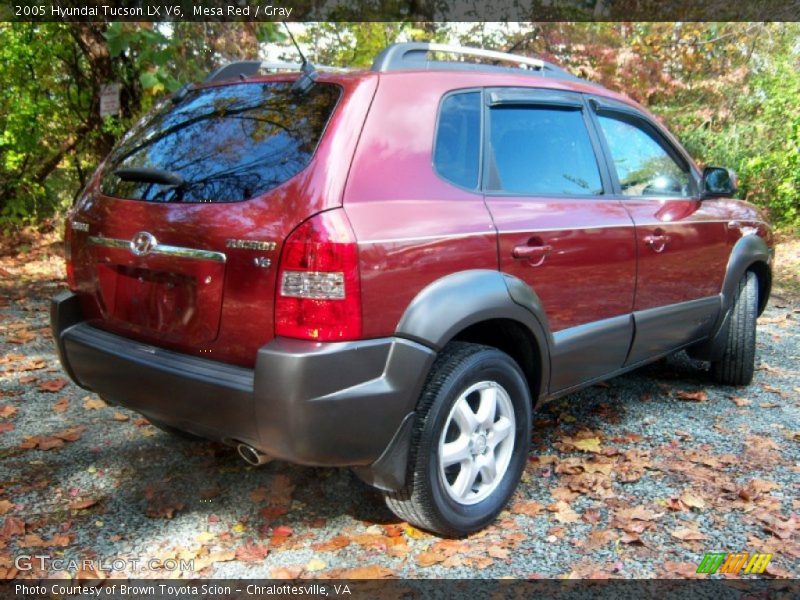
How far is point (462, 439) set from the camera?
2.72 m

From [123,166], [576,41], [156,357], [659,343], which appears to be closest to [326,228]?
[156,357]

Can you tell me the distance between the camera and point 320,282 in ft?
7.32

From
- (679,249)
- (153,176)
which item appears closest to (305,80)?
(153,176)

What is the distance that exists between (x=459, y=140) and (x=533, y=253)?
1.81ft

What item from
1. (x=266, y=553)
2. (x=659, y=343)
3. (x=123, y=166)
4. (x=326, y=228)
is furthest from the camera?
(x=659, y=343)

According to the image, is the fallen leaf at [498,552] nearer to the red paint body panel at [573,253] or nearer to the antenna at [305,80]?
the red paint body panel at [573,253]

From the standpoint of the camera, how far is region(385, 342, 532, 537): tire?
8.32 feet

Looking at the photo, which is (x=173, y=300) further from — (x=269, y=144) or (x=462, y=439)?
(x=462, y=439)

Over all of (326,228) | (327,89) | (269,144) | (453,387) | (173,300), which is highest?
(327,89)

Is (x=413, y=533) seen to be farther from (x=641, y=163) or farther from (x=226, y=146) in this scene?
(x=641, y=163)

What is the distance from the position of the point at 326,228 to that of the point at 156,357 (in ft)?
2.77

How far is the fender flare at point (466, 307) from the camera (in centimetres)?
242

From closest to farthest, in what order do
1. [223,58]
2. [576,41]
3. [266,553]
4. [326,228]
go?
[326,228]
[266,553]
[223,58]
[576,41]

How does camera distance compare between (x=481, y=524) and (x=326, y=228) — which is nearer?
(x=326, y=228)
